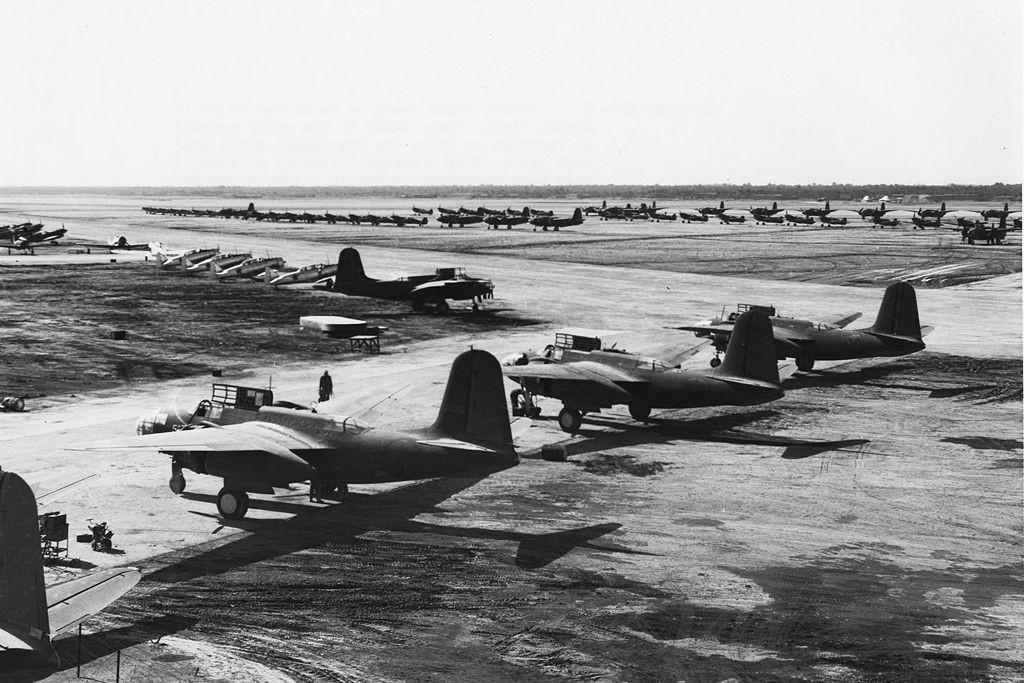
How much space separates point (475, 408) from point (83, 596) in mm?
11620

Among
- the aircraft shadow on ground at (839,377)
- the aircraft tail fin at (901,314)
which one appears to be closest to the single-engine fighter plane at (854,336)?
the aircraft tail fin at (901,314)

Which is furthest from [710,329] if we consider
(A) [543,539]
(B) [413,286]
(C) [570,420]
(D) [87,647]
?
(D) [87,647]

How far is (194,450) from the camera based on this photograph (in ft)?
81.2

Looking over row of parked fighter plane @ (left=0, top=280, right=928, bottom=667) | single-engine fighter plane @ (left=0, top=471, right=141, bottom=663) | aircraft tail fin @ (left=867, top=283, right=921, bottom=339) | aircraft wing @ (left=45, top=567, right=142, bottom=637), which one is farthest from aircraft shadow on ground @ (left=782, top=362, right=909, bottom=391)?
single-engine fighter plane @ (left=0, top=471, right=141, bottom=663)

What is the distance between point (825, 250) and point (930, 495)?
98.1 m

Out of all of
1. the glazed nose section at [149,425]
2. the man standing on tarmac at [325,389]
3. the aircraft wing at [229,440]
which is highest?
the aircraft wing at [229,440]

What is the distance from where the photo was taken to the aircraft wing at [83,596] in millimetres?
16203

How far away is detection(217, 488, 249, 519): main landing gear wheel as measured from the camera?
2584 centimetres

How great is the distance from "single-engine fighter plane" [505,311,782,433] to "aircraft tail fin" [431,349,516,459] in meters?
9.72

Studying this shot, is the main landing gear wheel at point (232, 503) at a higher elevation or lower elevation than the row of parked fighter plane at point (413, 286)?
lower

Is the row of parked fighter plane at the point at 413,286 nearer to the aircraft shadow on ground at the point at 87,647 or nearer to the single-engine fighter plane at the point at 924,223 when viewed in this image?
the aircraft shadow on ground at the point at 87,647

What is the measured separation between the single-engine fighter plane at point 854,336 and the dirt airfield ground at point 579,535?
5.25 ft

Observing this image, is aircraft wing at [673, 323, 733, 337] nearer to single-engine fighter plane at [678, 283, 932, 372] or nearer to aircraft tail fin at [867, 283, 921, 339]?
single-engine fighter plane at [678, 283, 932, 372]

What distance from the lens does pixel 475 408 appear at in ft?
85.9
